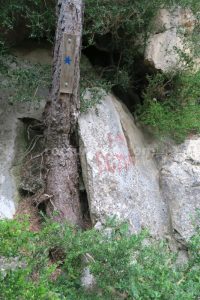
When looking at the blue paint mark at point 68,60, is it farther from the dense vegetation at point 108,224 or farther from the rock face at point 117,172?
the rock face at point 117,172

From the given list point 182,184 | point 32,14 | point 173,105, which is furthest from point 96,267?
point 32,14

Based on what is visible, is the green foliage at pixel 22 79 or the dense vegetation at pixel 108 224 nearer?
the dense vegetation at pixel 108 224

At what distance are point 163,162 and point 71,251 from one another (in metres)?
2.08

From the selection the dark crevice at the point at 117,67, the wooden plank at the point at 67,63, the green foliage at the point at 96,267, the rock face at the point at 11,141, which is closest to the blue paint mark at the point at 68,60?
the wooden plank at the point at 67,63

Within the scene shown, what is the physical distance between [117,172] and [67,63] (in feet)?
4.55

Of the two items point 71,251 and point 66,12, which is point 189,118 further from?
point 71,251

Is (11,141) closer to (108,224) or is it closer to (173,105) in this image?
(108,224)

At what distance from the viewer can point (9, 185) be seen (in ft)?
15.6

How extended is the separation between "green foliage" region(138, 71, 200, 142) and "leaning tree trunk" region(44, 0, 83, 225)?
1.15 meters

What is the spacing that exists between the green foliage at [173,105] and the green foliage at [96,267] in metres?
1.80

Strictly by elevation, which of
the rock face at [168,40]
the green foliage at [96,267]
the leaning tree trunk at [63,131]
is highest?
the rock face at [168,40]

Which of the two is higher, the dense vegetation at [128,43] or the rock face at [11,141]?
the dense vegetation at [128,43]

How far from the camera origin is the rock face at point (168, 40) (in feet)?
18.2

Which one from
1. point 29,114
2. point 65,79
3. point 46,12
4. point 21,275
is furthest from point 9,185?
point 46,12
